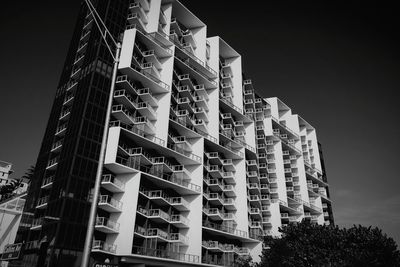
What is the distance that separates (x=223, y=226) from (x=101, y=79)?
115 feet

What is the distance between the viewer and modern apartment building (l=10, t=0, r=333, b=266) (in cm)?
4734

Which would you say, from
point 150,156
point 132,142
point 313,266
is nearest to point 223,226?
point 150,156

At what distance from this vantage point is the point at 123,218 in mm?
47656

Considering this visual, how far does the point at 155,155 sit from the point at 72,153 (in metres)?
14.8

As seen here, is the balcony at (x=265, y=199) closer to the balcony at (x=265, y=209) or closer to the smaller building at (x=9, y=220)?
the balcony at (x=265, y=209)

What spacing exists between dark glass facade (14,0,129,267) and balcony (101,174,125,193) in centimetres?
206

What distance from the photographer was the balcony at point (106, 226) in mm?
45300

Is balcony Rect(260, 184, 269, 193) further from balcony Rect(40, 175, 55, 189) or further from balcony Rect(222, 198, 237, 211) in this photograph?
balcony Rect(40, 175, 55, 189)

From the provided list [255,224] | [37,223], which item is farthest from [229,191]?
[37,223]

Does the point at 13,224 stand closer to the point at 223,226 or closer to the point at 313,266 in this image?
the point at 223,226

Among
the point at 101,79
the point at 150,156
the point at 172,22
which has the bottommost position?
the point at 150,156

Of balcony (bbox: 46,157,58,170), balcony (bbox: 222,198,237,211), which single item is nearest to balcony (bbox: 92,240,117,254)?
balcony (bbox: 46,157,58,170)

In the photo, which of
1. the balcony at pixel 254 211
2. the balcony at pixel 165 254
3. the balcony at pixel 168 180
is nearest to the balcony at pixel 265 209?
the balcony at pixel 254 211

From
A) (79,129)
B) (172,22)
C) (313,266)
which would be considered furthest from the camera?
(172,22)
